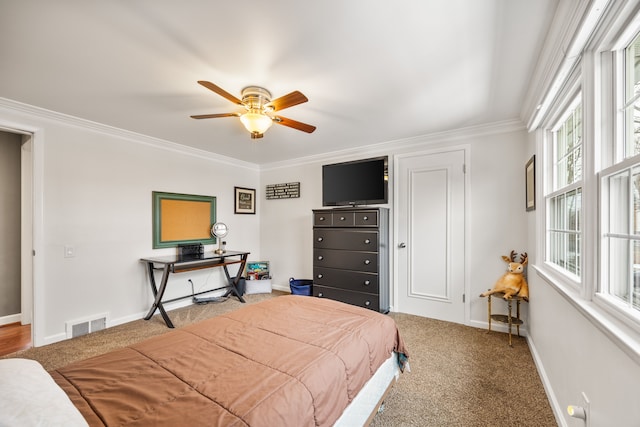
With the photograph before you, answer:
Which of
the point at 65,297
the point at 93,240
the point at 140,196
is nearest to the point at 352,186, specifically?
the point at 140,196

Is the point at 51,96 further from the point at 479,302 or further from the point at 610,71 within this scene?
the point at 479,302

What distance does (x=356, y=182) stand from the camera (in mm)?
3967

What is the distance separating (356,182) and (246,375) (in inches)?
123

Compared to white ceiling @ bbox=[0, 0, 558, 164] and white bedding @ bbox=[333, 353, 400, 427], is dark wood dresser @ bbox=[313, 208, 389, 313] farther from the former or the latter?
white bedding @ bbox=[333, 353, 400, 427]

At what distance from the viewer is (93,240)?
321 cm

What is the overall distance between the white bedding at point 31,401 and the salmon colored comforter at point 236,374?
13 centimetres

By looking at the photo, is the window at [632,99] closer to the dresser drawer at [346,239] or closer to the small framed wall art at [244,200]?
the dresser drawer at [346,239]

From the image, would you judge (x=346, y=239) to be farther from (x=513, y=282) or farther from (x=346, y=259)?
(x=513, y=282)

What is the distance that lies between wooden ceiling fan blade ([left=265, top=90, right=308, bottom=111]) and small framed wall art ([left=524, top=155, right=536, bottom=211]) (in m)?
2.17

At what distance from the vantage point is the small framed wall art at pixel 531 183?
2.52 metres

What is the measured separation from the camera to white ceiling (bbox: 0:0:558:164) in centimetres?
149

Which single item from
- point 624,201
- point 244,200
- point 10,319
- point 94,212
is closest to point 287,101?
point 624,201

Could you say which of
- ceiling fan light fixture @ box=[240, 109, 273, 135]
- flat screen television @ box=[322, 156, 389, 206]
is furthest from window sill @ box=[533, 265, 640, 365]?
flat screen television @ box=[322, 156, 389, 206]

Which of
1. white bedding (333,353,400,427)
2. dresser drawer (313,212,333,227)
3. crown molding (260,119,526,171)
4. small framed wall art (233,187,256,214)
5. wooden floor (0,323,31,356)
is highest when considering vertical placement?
crown molding (260,119,526,171)
